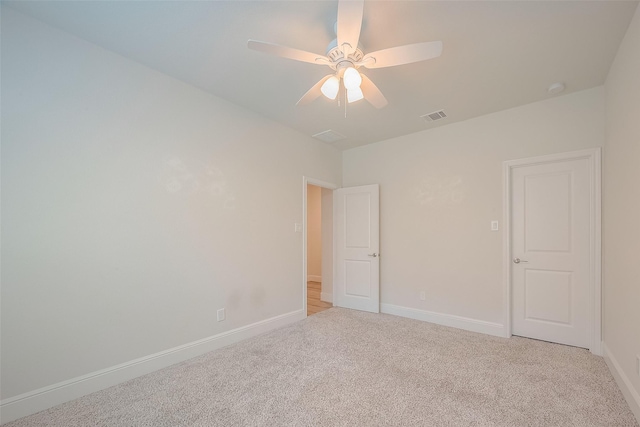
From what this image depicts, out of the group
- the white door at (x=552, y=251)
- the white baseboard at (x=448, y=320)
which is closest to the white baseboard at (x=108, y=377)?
the white baseboard at (x=448, y=320)

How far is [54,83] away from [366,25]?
7.45 feet

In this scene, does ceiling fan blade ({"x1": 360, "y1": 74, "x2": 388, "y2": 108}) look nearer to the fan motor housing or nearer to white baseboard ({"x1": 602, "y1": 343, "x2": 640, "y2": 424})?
the fan motor housing

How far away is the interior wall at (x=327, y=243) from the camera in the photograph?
4887 mm

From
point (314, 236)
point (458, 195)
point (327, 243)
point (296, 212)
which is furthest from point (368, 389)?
point (314, 236)

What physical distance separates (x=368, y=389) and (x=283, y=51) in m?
2.47

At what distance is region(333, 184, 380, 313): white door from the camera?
421 cm

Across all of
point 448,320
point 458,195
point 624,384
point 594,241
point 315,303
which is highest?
point 458,195

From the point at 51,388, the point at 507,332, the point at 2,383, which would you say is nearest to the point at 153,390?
the point at 51,388

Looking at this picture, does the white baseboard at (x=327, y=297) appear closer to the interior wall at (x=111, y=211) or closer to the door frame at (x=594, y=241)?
the interior wall at (x=111, y=211)

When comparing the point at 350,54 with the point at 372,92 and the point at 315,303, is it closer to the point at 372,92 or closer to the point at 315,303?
the point at 372,92

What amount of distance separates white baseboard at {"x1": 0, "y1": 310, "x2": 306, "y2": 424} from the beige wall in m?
3.25

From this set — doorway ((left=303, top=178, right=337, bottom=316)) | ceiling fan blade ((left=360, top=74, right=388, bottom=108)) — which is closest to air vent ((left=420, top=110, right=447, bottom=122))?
ceiling fan blade ((left=360, top=74, right=388, bottom=108))

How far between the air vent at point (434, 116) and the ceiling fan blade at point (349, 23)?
1.96 m

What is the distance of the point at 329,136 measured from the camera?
4078 mm
